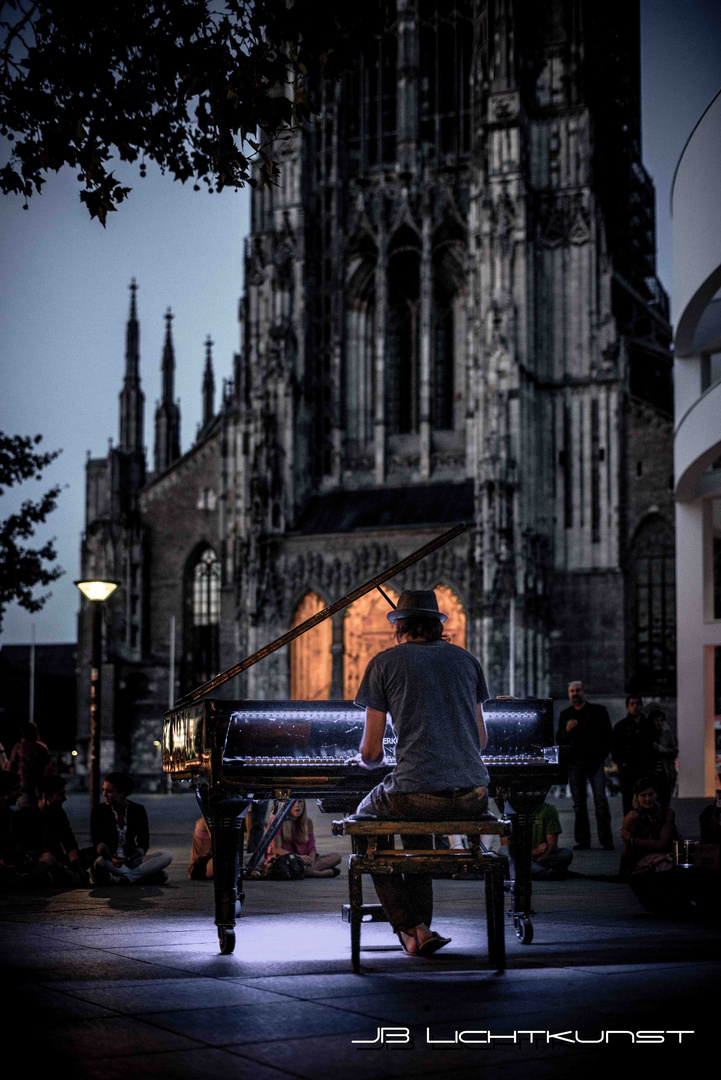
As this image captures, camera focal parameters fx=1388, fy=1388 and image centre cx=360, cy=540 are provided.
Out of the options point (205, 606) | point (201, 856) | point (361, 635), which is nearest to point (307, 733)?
point (201, 856)

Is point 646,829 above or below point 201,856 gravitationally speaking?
above

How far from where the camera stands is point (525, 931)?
22.9ft

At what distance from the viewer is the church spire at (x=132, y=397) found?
1875 inches

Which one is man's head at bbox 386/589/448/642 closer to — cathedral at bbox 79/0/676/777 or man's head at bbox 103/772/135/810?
man's head at bbox 103/772/135/810

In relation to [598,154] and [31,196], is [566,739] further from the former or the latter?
[598,154]

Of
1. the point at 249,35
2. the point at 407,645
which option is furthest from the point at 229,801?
the point at 249,35

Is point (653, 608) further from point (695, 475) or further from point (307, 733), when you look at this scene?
point (307, 733)

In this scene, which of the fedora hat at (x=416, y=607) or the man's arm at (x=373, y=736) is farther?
the fedora hat at (x=416, y=607)

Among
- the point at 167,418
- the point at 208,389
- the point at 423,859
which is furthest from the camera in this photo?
the point at 208,389

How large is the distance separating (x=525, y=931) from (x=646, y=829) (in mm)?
3607

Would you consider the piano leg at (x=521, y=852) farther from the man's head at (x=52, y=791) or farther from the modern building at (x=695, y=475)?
the modern building at (x=695, y=475)

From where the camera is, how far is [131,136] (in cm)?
884

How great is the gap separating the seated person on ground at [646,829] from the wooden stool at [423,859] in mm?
4125

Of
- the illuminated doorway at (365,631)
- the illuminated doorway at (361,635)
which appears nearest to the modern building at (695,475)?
the illuminated doorway at (365,631)
